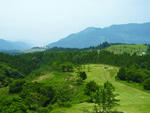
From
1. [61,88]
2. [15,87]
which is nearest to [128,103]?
[61,88]

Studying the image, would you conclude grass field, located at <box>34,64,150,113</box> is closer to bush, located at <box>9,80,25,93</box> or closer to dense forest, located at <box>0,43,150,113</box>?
dense forest, located at <box>0,43,150,113</box>

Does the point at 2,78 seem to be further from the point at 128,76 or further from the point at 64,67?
the point at 128,76

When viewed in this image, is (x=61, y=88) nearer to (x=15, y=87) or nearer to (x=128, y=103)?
(x=15, y=87)

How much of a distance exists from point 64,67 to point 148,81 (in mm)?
54711

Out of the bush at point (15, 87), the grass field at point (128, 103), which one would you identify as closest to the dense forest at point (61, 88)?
the bush at point (15, 87)

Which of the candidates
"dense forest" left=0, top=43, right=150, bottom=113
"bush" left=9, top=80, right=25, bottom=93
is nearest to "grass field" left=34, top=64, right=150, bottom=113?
"dense forest" left=0, top=43, right=150, bottom=113

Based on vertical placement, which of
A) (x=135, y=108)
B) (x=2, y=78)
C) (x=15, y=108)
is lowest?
(x=2, y=78)

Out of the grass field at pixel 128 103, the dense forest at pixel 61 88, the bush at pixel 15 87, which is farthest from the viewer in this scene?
the bush at pixel 15 87

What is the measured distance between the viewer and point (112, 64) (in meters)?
118

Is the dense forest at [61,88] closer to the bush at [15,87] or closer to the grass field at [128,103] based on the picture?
the bush at [15,87]

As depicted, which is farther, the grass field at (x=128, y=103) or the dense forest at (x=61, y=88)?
the grass field at (x=128, y=103)

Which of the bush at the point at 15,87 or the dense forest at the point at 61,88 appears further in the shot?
the bush at the point at 15,87

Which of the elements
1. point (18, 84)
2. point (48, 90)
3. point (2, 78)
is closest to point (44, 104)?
point (48, 90)

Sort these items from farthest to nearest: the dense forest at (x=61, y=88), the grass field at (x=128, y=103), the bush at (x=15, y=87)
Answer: the bush at (x=15, y=87), the grass field at (x=128, y=103), the dense forest at (x=61, y=88)
